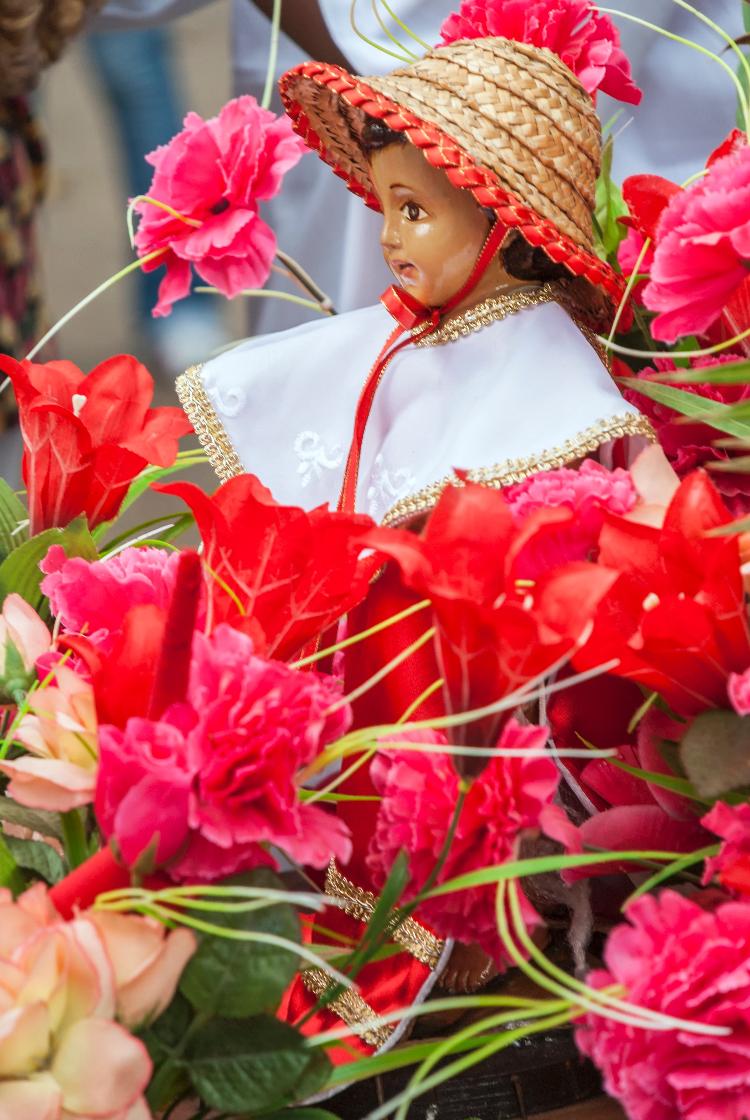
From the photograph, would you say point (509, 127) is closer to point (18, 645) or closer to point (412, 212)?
point (412, 212)

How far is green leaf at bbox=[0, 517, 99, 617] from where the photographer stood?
56 cm

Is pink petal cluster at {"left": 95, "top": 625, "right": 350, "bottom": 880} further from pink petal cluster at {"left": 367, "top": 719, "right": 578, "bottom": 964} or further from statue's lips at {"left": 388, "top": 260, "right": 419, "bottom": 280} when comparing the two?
statue's lips at {"left": 388, "top": 260, "right": 419, "bottom": 280}

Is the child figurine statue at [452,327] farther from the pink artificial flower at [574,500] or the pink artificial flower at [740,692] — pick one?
the pink artificial flower at [740,692]

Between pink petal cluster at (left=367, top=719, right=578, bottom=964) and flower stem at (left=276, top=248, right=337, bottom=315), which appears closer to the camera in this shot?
pink petal cluster at (left=367, top=719, right=578, bottom=964)

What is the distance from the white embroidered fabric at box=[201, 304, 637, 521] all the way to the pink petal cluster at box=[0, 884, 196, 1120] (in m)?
0.29

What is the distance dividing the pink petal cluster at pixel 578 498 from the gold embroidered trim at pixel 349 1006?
0.20 metres

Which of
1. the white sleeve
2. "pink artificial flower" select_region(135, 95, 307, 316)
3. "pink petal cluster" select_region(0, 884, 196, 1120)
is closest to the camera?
"pink petal cluster" select_region(0, 884, 196, 1120)

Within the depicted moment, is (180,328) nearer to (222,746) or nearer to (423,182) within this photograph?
(423,182)

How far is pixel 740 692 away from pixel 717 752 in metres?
0.03

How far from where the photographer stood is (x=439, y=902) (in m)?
0.43

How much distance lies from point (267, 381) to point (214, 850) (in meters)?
0.35

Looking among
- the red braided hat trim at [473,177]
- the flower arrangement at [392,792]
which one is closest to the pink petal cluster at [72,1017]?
the flower arrangement at [392,792]

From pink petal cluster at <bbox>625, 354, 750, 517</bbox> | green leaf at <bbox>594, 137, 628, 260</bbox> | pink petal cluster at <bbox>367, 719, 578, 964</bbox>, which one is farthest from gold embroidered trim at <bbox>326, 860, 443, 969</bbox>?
green leaf at <bbox>594, 137, 628, 260</bbox>

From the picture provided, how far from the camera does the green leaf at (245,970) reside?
39 centimetres
